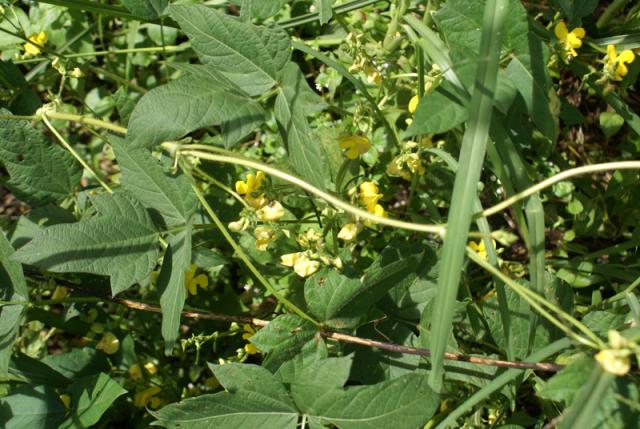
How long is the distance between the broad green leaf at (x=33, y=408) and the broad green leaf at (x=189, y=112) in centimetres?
94

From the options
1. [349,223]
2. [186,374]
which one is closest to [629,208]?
[349,223]

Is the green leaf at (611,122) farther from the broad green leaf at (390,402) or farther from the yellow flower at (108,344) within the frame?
the yellow flower at (108,344)

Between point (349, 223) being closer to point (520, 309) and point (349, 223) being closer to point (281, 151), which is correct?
point (520, 309)

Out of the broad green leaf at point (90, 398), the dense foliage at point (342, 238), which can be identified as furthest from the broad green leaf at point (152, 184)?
the broad green leaf at point (90, 398)

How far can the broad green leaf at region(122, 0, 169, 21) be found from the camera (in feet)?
6.63

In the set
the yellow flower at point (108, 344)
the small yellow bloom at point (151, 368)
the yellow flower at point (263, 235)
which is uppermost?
the yellow flower at point (263, 235)

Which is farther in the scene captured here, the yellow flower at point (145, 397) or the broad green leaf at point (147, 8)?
the yellow flower at point (145, 397)

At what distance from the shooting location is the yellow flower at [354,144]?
6.13 ft

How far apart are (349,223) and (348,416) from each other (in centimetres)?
50

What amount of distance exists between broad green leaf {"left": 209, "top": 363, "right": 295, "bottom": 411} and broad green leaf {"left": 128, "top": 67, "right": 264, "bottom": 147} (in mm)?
592

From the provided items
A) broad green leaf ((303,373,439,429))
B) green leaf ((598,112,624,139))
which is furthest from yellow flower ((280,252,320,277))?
green leaf ((598,112,624,139))

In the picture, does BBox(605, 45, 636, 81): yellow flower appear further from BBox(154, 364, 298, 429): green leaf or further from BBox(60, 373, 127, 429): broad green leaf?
BBox(60, 373, 127, 429): broad green leaf

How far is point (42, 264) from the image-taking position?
168 cm

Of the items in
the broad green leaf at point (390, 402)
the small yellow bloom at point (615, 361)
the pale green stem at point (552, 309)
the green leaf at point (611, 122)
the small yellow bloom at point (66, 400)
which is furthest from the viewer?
the green leaf at point (611, 122)
